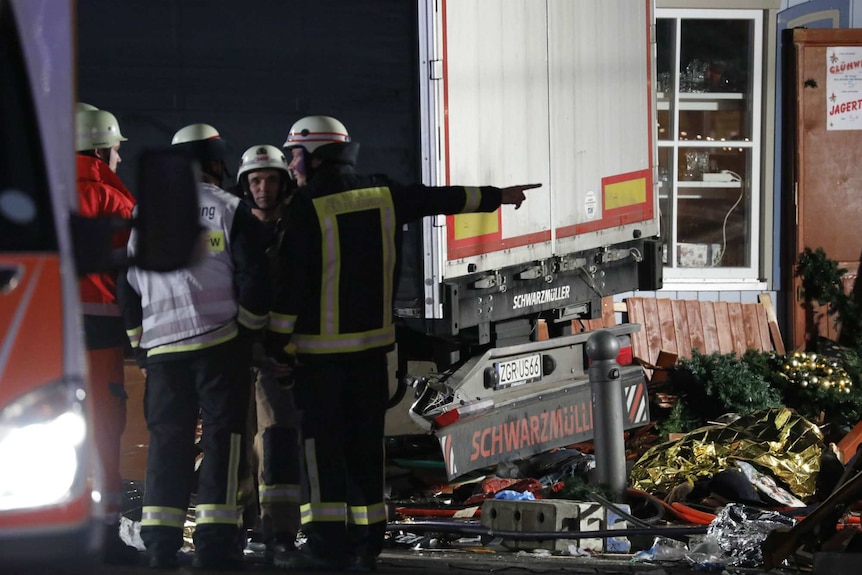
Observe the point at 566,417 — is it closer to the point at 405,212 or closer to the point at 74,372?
the point at 405,212

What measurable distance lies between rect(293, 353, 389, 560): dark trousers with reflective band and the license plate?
2.67m

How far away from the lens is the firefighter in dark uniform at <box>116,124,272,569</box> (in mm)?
6262

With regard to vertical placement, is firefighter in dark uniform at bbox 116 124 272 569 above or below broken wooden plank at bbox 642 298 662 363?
above

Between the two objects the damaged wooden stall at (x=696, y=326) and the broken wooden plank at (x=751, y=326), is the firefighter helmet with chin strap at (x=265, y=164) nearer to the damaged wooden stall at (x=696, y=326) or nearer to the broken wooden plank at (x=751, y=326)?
the damaged wooden stall at (x=696, y=326)

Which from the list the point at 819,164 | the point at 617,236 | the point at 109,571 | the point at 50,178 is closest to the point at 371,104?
the point at 617,236

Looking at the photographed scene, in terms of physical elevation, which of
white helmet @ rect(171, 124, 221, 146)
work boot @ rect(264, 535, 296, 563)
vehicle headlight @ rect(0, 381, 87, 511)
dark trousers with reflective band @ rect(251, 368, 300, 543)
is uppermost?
white helmet @ rect(171, 124, 221, 146)

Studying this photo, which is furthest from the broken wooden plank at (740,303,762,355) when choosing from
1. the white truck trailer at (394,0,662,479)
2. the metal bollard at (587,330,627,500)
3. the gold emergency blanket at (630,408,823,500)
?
the metal bollard at (587,330,627,500)

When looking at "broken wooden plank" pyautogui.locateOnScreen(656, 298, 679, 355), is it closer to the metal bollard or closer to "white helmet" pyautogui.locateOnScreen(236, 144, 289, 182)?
the metal bollard

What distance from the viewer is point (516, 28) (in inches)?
355

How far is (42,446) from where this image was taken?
354 centimetres

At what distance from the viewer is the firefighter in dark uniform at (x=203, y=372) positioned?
626cm

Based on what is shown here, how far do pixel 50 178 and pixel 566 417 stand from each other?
609 cm

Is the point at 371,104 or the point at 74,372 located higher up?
the point at 371,104

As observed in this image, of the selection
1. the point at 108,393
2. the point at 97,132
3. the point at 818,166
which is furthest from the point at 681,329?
the point at 108,393
